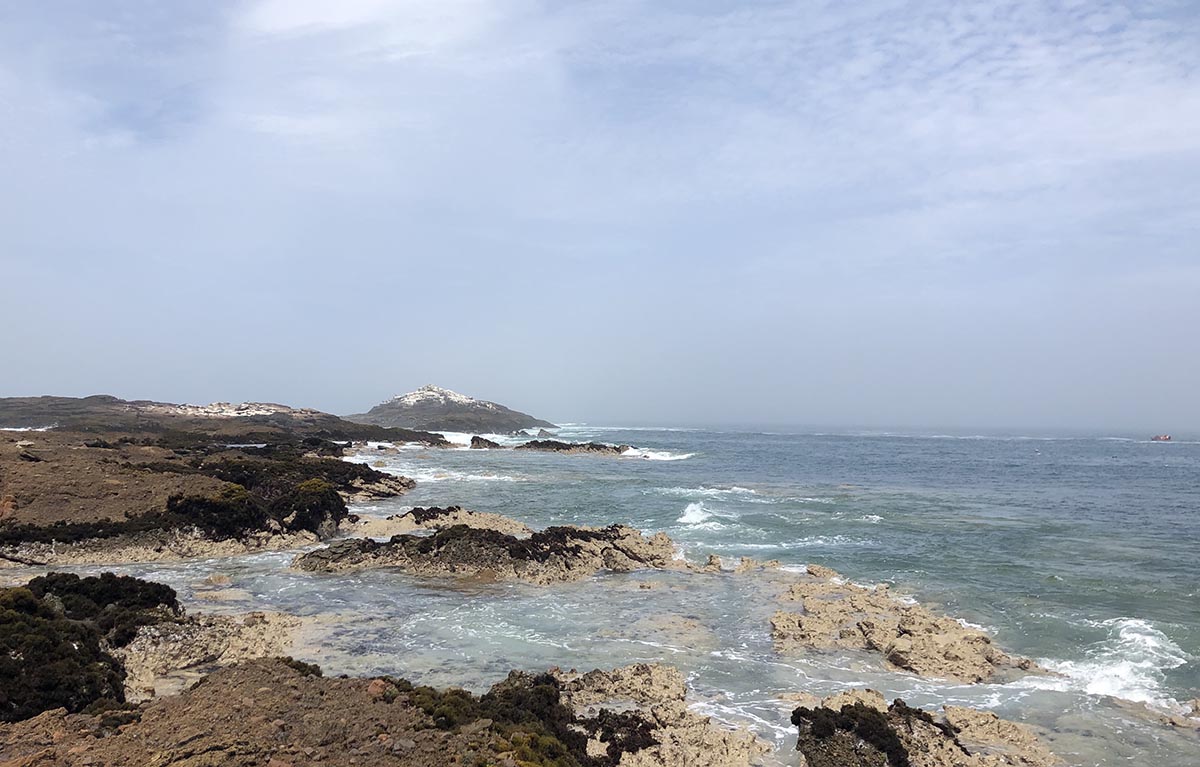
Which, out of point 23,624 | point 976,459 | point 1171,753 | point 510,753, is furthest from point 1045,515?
point 976,459

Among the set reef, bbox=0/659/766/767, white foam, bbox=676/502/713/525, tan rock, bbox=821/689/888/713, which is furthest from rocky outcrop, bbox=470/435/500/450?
tan rock, bbox=821/689/888/713

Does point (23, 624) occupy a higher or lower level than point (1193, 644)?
higher

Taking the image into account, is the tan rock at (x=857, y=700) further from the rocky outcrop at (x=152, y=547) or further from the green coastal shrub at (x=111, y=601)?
the rocky outcrop at (x=152, y=547)

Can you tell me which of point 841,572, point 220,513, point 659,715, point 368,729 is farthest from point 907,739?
point 220,513

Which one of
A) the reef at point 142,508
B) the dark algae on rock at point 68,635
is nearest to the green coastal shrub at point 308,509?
the reef at point 142,508

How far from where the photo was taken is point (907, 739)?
9.80 meters

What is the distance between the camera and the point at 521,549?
2083 centimetres

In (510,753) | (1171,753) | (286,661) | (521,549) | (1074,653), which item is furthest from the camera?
(521,549)

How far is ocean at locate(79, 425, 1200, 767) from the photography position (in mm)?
11875

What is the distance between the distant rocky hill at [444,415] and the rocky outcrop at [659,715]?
10527cm

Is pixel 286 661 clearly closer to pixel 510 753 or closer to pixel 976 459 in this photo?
pixel 510 753

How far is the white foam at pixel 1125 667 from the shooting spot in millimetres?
12227

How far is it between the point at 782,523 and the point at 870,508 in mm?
7491

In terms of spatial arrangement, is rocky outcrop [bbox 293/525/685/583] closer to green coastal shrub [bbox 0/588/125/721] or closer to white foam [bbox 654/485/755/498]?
green coastal shrub [bbox 0/588/125/721]
